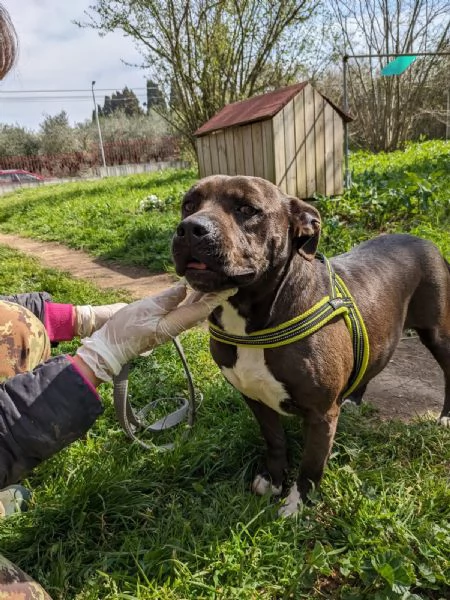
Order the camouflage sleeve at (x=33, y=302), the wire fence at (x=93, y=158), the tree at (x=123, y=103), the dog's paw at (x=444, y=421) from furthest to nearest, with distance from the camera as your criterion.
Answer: the tree at (x=123, y=103), the wire fence at (x=93, y=158), the camouflage sleeve at (x=33, y=302), the dog's paw at (x=444, y=421)

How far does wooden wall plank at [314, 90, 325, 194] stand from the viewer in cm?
653

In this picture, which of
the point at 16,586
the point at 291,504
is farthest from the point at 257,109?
the point at 16,586

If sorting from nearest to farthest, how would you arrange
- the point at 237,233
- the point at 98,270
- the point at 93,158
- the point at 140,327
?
the point at 237,233, the point at 140,327, the point at 98,270, the point at 93,158

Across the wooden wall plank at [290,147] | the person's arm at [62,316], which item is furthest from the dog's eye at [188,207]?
the wooden wall plank at [290,147]

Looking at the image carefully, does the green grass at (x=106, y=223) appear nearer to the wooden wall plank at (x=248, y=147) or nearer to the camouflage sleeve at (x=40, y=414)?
the wooden wall plank at (x=248, y=147)

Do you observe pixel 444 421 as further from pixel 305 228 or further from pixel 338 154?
pixel 338 154

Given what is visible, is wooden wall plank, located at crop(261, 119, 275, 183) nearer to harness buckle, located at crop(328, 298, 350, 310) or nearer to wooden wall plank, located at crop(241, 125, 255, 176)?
wooden wall plank, located at crop(241, 125, 255, 176)

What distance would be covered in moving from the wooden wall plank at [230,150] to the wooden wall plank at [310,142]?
1.13 meters

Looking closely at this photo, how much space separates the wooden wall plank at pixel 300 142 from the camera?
628 centimetres

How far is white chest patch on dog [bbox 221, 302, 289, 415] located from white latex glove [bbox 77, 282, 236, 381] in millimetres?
90

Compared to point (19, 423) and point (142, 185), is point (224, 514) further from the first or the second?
point (142, 185)

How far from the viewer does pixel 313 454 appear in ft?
6.50

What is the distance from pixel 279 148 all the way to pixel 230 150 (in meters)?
1.20

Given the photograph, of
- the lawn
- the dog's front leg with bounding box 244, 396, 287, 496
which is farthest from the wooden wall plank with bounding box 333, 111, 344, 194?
the dog's front leg with bounding box 244, 396, 287, 496
